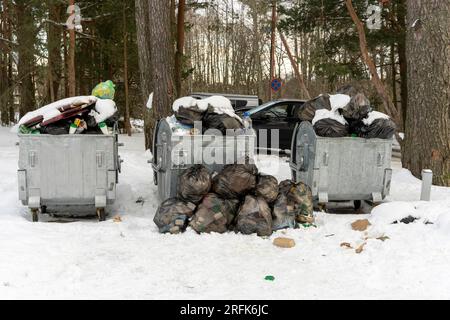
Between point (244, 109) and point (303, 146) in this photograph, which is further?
point (244, 109)

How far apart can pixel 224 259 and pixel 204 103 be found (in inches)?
90.1

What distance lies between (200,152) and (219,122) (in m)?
0.47

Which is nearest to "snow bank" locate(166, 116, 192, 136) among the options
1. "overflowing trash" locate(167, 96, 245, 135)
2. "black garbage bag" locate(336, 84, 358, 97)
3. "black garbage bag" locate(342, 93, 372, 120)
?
"overflowing trash" locate(167, 96, 245, 135)

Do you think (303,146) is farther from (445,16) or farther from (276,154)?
(276,154)

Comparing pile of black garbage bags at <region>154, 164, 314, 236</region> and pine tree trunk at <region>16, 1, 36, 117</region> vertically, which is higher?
pine tree trunk at <region>16, 1, 36, 117</region>

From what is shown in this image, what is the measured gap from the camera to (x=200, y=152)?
5762 millimetres

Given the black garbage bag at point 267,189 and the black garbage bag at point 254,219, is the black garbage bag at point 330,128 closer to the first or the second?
→ the black garbage bag at point 267,189

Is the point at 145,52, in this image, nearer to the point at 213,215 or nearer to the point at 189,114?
the point at 189,114

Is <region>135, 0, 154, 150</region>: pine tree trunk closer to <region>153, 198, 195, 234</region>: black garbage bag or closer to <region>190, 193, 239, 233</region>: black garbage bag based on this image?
<region>153, 198, 195, 234</region>: black garbage bag

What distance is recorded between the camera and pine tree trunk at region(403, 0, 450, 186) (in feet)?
23.8

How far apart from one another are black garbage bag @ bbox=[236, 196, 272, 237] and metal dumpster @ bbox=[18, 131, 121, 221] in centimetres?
174

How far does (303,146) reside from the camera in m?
6.53
